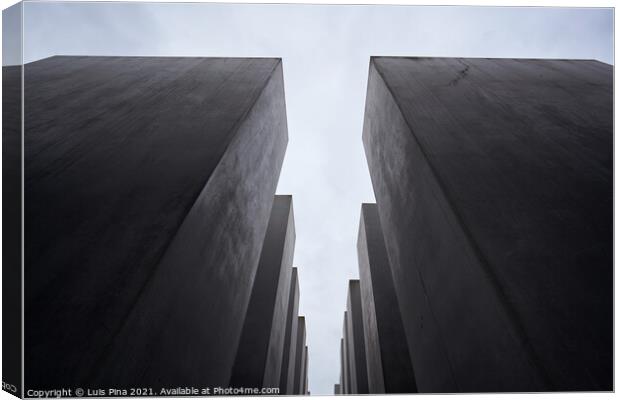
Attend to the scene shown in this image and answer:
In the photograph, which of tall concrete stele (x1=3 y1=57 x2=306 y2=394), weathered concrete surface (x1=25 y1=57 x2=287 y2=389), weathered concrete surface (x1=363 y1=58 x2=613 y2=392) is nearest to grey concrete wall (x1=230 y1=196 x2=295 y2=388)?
tall concrete stele (x1=3 y1=57 x2=306 y2=394)

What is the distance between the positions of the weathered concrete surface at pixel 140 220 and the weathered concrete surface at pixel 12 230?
98mm

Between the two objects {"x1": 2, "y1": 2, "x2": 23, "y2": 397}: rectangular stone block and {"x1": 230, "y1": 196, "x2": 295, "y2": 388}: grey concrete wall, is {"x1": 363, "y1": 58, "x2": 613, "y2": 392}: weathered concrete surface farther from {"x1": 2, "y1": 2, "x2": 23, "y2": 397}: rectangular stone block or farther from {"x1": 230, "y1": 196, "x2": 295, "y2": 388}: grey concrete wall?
{"x1": 230, "y1": 196, "x2": 295, "y2": 388}: grey concrete wall

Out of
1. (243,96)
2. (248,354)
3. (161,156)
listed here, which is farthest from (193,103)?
(248,354)

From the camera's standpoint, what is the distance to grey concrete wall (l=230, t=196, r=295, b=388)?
22.0ft

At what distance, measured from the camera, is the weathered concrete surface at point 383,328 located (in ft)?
23.5

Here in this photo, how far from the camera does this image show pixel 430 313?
Answer: 3828mm

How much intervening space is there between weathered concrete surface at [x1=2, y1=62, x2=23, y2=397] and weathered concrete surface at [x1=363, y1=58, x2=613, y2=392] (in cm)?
320

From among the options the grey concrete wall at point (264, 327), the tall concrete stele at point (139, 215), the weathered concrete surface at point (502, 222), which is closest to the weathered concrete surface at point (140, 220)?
the tall concrete stele at point (139, 215)

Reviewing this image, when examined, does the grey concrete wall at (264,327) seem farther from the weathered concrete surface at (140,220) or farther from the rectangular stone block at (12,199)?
the rectangular stone block at (12,199)

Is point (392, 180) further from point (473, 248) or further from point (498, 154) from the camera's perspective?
point (473, 248)

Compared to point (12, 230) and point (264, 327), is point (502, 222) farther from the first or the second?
point (264, 327)

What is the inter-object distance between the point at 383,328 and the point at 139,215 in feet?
22.5

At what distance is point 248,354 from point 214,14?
6.24 metres

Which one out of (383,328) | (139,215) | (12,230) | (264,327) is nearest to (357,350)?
(383,328)
